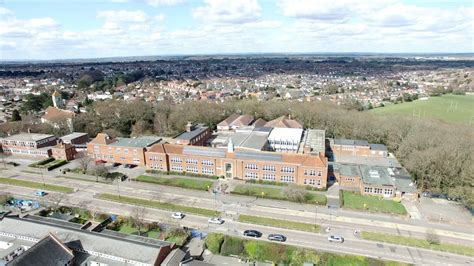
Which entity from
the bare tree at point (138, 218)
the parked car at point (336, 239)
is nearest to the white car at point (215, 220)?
the bare tree at point (138, 218)

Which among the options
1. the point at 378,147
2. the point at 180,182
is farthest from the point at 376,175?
the point at 180,182

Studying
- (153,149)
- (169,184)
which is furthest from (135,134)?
(169,184)

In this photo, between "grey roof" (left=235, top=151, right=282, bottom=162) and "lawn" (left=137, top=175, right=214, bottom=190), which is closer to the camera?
"lawn" (left=137, top=175, right=214, bottom=190)

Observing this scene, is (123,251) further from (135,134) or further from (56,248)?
(135,134)

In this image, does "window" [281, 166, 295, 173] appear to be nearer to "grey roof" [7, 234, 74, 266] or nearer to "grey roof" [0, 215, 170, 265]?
"grey roof" [0, 215, 170, 265]

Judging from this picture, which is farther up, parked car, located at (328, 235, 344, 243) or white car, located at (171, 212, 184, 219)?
white car, located at (171, 212, 184, 219)

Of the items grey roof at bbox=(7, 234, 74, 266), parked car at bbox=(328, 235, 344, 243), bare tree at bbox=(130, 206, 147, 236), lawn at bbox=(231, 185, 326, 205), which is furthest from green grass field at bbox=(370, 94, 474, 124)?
grey roof at bbox=(7, 234, 74, 266)

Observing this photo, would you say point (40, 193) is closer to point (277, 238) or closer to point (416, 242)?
point (277, 238)

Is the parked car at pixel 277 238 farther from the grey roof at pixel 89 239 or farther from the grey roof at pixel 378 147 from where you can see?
the grey roof at pixel 378 147
